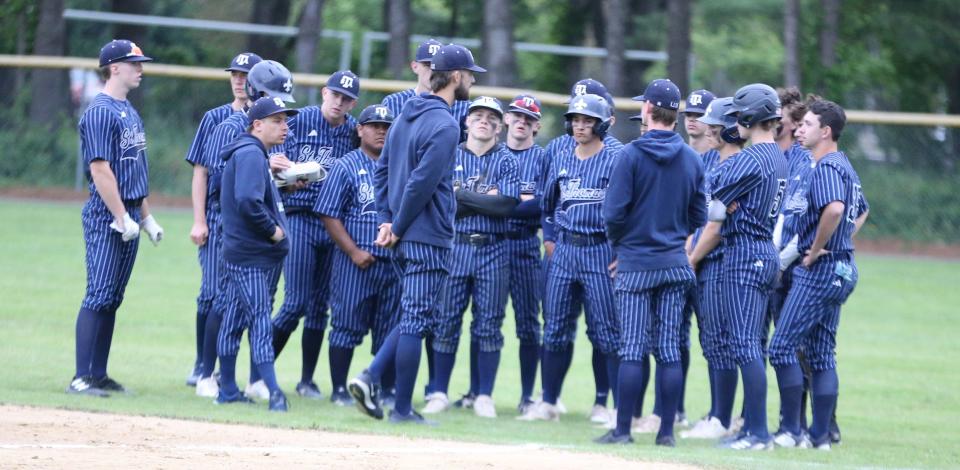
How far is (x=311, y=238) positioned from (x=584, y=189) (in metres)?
2.01

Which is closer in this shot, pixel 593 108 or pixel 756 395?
pixel 756 395

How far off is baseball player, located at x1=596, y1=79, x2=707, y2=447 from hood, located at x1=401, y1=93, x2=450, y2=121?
1148 mm

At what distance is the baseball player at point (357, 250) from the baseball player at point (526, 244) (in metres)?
0.88

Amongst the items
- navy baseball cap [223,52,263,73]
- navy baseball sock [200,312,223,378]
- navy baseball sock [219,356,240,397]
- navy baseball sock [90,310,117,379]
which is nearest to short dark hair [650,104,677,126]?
navy baseball cap [223,52,263,73]

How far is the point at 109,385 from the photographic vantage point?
9.09m

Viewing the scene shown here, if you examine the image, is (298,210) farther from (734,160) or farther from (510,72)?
(510,72)

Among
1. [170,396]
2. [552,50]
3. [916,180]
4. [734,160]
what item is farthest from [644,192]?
[552,50]

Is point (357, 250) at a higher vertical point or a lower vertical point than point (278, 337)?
higher

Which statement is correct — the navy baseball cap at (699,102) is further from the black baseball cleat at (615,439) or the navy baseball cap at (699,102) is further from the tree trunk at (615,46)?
the tree trunk at (615,46)

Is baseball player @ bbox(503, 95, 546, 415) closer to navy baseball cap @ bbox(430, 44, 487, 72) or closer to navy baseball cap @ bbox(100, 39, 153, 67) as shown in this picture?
navy baseball cap @ bbox(430, 44, 487, 72)

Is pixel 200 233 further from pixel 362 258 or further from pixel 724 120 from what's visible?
pixel 724 120

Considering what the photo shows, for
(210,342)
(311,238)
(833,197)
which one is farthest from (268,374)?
(833,197)

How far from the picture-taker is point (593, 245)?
28.8 ft

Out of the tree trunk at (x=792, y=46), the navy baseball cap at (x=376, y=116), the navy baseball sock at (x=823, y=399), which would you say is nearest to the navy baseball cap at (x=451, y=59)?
the navy baseball cap at (x=376, y=116)
